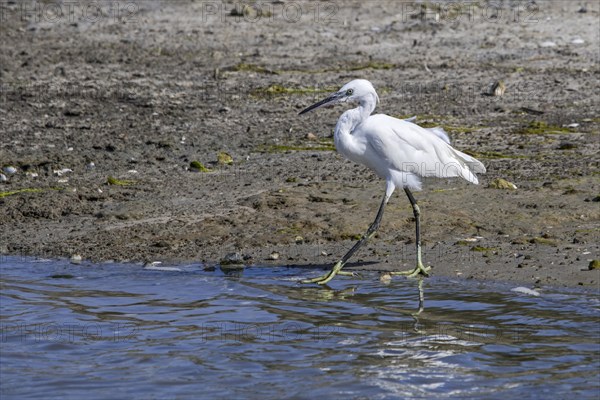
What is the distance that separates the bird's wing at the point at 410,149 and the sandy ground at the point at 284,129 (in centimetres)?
69

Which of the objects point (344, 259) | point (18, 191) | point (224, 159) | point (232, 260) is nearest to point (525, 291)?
point (344, 259)

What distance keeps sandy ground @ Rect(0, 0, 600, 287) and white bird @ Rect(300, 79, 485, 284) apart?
1.58ft

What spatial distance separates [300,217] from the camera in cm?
938

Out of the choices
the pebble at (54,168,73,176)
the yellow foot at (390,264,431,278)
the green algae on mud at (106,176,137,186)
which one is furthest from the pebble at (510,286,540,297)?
the pebble at (54,168,73,176)

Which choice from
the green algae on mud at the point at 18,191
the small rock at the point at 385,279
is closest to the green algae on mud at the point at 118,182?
the green algae on mud at the point at 18,191

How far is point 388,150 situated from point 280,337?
1784 mm

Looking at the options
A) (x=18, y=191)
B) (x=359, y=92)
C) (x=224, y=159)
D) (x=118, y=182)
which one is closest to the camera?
→ (x=359, y=92)

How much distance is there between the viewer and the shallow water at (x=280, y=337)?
21.0 ft

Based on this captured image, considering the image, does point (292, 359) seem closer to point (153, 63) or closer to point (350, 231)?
point (350, 231)

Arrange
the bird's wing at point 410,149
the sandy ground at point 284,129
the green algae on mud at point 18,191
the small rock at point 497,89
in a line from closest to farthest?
1. the bird's wing at point 410,149
2. the sandy ground at point 284,129
3. the green algae on mud at point 18,191
4. the small rock at point 497,89

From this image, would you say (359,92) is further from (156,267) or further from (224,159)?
(224,159)

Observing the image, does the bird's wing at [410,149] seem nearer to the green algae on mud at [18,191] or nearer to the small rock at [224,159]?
the small rock at [224,159]

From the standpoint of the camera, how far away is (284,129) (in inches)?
465

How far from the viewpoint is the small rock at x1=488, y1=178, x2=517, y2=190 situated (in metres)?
9.72
